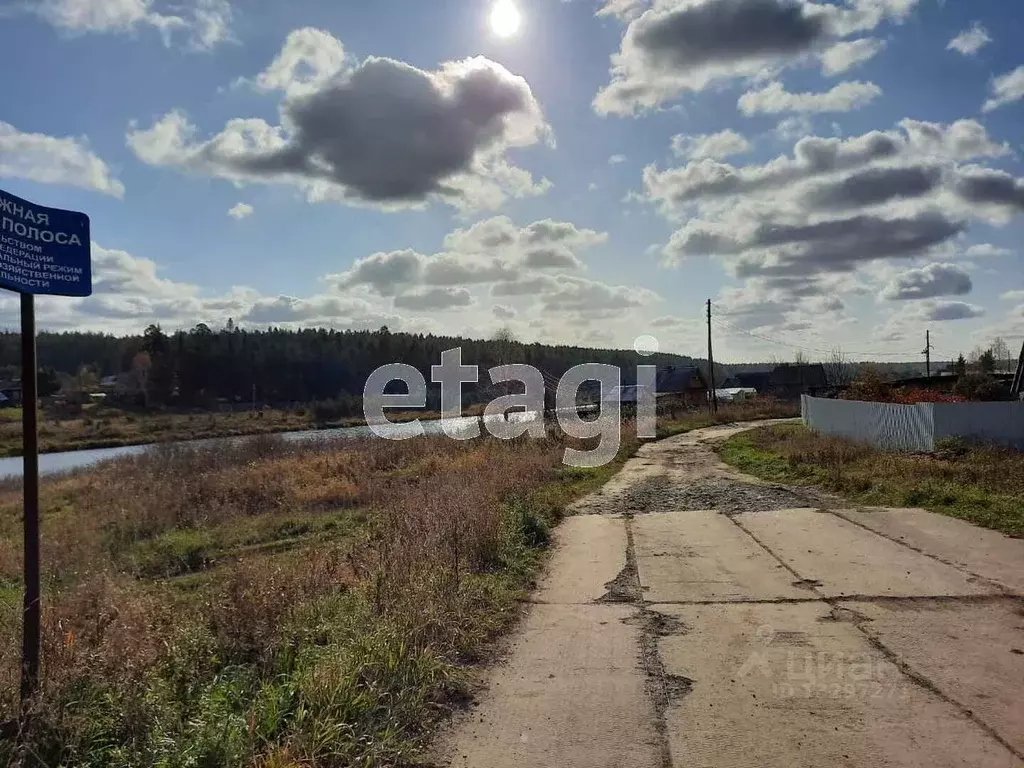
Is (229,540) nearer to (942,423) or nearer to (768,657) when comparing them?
(768,657)

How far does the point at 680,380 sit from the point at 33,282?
66.7 metres

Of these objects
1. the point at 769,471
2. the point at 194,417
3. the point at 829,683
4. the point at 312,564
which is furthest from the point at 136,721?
the point at 194,417

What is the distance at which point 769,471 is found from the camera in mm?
17984

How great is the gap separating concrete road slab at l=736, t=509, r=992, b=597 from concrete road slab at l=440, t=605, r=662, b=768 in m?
2.69

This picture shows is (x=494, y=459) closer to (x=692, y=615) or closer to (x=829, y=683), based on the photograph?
(x=692, y=615)

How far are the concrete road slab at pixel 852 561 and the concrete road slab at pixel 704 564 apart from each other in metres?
0.28

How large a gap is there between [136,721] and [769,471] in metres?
16.4

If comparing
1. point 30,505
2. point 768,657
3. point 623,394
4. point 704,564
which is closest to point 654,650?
point 768,657

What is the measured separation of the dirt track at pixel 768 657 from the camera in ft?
12.8

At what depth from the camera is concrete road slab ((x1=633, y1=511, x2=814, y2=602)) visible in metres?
7.17

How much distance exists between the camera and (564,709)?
4.46 m

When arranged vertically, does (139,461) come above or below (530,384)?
below

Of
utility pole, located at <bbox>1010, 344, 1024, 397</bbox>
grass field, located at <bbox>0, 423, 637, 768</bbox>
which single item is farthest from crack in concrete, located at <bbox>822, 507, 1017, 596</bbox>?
utility pole, located at <bbox>1010, 344, 1024, 397</bbox>

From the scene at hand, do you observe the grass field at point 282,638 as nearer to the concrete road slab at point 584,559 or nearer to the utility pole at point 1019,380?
the concrete road slab at point 584,559
